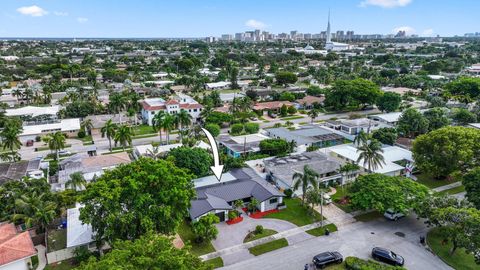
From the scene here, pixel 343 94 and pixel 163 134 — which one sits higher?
pixel 343 94

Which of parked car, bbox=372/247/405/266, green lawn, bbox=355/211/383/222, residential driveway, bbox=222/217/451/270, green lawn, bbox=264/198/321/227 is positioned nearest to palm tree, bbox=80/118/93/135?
green lawn, bbox=264/198/321/227

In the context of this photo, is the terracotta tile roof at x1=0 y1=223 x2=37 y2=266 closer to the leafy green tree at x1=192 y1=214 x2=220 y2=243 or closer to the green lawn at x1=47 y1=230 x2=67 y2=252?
the green lawn at x1=47 y1=230 x2=67 y2=252

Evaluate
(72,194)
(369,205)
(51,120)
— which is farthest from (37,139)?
(369,205)

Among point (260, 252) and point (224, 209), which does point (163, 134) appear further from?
point (260, 252)

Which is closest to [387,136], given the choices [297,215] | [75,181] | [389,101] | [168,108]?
[389,101]

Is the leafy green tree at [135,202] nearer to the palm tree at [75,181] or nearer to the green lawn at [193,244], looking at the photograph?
the green lawn at [193,244]

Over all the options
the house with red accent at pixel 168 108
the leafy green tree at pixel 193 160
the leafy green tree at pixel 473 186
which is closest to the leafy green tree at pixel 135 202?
the leafy green tree at pixel 193 160

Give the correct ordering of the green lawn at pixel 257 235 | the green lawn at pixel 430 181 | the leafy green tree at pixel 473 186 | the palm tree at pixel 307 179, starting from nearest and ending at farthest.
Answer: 1. the green lawn at pixel 257 235
2. the leafy green tree at pixel 473 186
3. the palm tree at pixel 307 179
4. the green lawn at pixel 430 181
